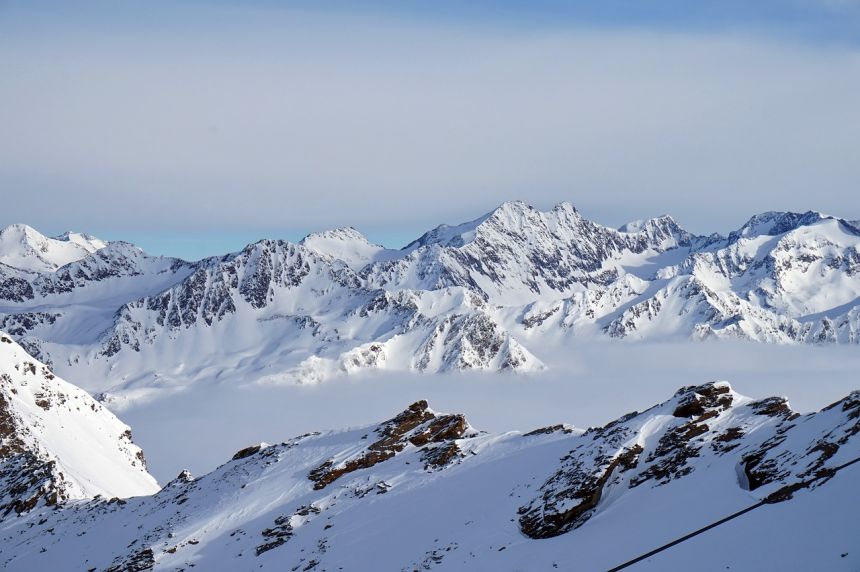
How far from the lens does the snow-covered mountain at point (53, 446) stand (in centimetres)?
6644

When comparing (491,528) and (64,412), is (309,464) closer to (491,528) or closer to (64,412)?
(491,528)

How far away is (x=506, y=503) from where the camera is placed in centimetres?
4138

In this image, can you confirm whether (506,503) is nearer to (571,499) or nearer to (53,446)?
(571,499)

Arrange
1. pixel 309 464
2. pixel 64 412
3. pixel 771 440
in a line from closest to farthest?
pixel 771 440, pixel 309 464, pixel 64 412

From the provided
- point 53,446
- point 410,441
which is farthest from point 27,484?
point 410,441

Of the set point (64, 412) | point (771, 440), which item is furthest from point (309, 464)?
point (64, 412)

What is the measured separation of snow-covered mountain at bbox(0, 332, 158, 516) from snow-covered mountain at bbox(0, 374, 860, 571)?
13.8 feet

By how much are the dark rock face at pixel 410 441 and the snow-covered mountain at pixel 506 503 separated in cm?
16

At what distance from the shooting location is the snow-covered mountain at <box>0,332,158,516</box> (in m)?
66.4

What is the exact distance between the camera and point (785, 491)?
26562mm

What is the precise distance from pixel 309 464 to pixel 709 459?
3125 centimetres

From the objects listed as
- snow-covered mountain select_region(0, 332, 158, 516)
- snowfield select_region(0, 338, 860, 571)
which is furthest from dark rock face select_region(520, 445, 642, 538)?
snow-covered mountain select_region(0, 332, 158, 516)

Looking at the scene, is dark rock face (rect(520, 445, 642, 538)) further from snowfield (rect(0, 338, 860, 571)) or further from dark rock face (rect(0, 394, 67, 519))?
dark rock face (rect(0, 394, 67, 519))

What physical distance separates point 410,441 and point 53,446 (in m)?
53.9
